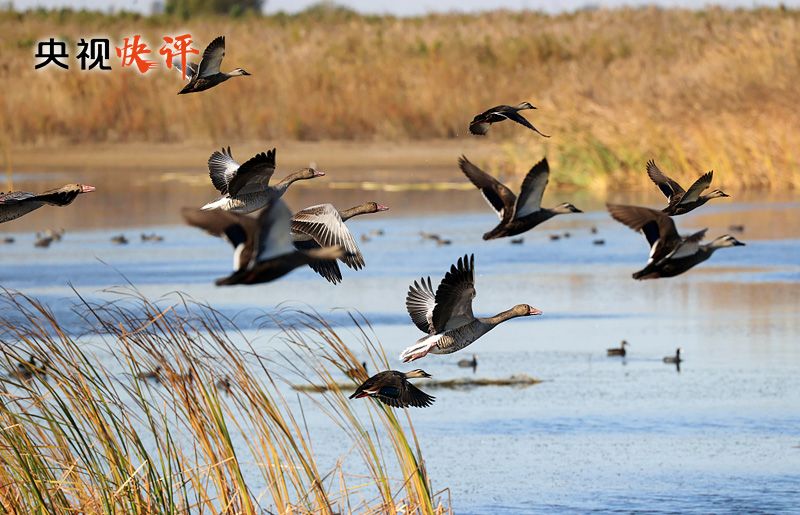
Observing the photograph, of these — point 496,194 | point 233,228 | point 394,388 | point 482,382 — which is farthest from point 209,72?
point 482,382

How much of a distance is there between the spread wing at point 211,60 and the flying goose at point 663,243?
4.28ft

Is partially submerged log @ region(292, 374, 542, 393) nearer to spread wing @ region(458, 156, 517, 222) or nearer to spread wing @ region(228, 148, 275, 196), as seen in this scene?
spread wing @ region(458, 156, 517, 222)

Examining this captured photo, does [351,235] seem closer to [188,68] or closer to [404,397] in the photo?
[404,397]

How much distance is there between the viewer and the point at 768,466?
30.2 feet

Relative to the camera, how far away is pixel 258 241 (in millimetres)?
3836

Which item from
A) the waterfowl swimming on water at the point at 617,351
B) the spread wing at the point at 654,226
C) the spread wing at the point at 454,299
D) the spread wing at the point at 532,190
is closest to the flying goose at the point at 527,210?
the spread wing at the point at 532,190

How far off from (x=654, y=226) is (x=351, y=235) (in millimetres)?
868

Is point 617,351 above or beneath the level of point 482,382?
above

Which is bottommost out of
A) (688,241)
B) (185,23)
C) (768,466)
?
(768,466)

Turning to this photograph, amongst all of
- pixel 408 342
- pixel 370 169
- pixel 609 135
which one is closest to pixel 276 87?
pixel 370 169

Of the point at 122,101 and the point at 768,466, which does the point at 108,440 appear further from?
the point at 122,101

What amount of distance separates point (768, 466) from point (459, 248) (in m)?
9.79

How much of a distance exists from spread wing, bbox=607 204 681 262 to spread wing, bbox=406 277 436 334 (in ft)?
2.35

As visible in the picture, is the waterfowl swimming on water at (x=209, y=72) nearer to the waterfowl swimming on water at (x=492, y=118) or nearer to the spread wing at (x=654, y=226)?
the waterfowl swimming on water at (x=492, y=118)
